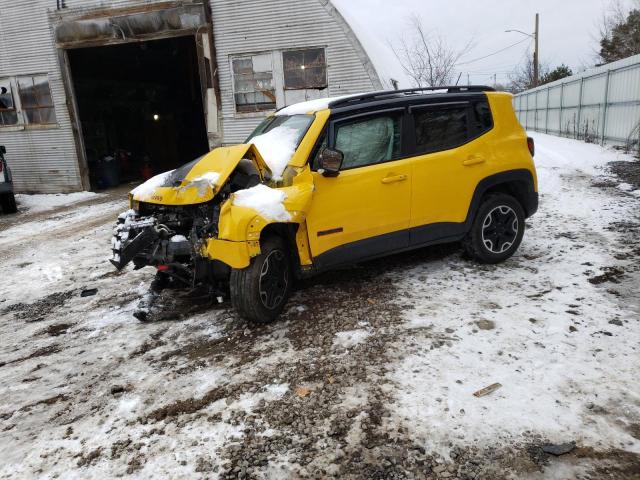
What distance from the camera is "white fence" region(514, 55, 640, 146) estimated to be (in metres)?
13.7

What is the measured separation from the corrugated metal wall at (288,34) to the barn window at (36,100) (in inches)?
216

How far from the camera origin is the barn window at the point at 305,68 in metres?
11.6

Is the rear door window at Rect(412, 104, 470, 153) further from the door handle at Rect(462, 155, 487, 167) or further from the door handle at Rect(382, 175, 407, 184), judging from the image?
the door handle at Rect(382, 175, 407, 184)

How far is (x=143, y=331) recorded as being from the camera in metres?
4.24

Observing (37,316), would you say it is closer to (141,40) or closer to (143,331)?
(143,331)

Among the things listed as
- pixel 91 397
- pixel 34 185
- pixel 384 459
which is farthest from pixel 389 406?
pixel 34 185

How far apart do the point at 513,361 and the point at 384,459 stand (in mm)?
1355

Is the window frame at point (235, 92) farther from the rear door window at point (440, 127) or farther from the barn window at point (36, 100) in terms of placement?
the rear door window at point (440, 127)

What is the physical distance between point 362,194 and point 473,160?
1.40 metres

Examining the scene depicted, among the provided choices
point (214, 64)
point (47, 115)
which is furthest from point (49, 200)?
point (214, 64)

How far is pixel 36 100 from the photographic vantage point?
532 inches

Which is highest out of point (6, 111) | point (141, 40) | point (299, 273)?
point (141, 40)

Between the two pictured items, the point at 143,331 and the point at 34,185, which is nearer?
the point at 143,331

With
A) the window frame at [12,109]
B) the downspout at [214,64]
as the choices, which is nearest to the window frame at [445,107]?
the downspout at [214,64]
